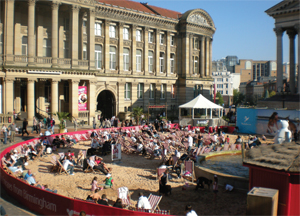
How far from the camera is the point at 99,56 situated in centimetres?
4603

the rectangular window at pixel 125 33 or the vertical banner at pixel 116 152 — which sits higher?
the rectangular window at pixel 125 33

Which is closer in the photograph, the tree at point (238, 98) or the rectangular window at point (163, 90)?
the rectangular window at point (163, 90)

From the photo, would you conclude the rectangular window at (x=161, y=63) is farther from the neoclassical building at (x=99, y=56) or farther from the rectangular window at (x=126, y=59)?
the rectangular window at (x=126, y=59)

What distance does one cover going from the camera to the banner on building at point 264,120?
31047 millimetres

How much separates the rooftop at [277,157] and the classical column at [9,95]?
2890 cm

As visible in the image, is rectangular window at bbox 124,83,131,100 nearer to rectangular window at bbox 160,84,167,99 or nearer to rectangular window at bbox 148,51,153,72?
rectangular window at bbox 148,51,153,72

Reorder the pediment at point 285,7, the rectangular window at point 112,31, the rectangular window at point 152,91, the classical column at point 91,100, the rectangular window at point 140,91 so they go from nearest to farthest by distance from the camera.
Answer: the classical column at point 91,100 < the pediment at point 285,7 < the rectangular window at point 112,31 < the rectangular window at point 140,91 < the rectangular window at point 152,91

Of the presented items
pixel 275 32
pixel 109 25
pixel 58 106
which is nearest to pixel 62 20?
pixel 109 25

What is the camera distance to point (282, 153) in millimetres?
11234

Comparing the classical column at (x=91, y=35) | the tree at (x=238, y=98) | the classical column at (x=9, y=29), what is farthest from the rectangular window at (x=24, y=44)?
the tree at (x=238, y=98)

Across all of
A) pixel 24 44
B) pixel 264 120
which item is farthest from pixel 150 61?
pixel 264 120

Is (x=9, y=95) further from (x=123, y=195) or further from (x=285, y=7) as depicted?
(x=285, y=7)

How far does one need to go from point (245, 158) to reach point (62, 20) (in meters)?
35.3

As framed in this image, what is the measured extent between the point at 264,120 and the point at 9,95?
1084 inches
